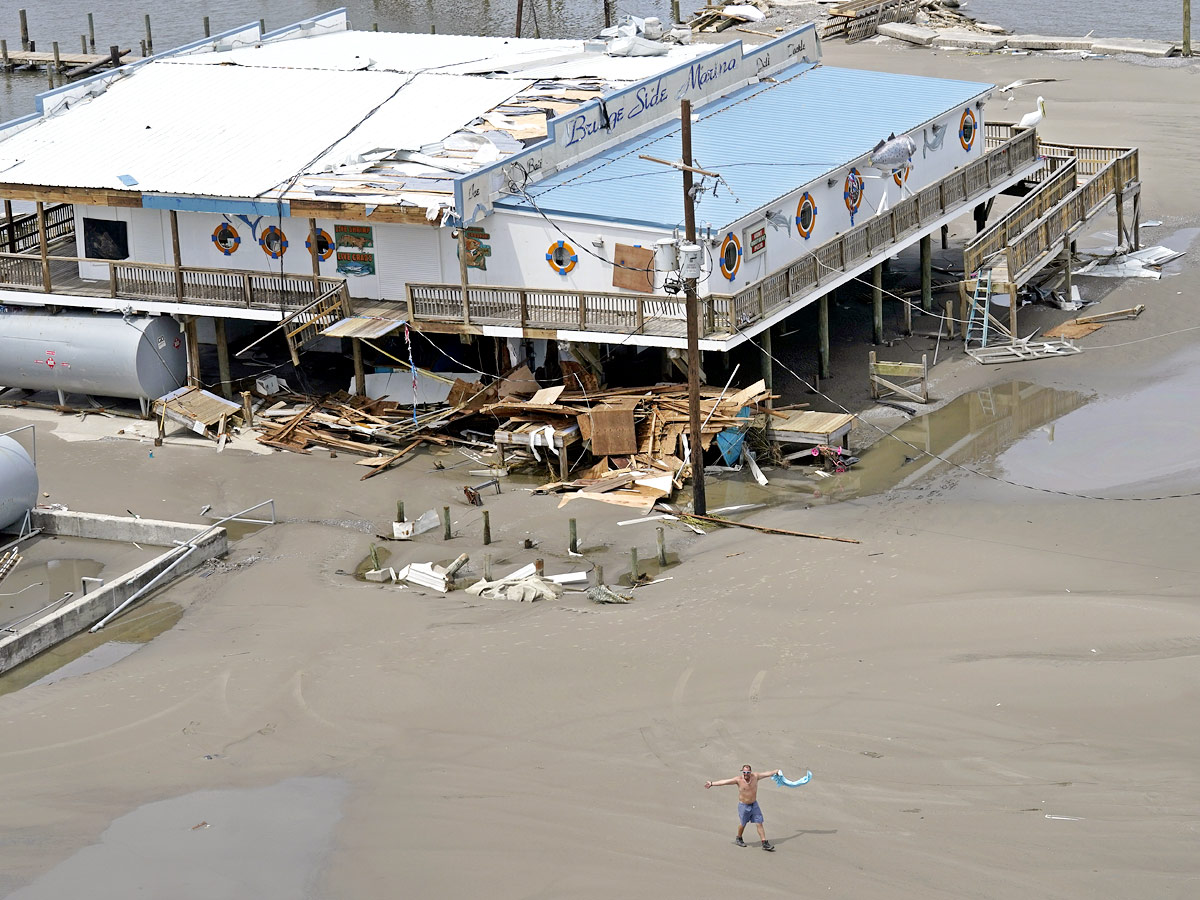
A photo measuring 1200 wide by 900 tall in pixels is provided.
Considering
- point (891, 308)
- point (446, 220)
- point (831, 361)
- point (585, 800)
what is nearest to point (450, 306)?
point (446, 220)

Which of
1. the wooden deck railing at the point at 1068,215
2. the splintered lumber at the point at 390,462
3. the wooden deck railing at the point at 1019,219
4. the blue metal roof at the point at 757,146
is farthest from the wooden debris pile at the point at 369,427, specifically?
the wooden deck railing at the point at 1068,215

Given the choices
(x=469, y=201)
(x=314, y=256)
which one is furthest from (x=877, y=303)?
(x=314, y=256)

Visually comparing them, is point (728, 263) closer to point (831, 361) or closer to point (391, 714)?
point (831, 361)

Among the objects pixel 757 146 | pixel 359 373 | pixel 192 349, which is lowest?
pixel 359 373

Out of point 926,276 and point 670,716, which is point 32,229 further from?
point 670,716

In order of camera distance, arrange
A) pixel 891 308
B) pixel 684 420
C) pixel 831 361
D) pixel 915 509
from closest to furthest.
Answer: pixel 915 509, pixel 684 420, pixel 831 361, pixel 891 308

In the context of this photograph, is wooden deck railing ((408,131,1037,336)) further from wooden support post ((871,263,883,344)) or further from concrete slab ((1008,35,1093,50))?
concrete slab ((1008,35,1093,50))

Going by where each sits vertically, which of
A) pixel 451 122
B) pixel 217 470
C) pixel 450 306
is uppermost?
pixel 451 122
